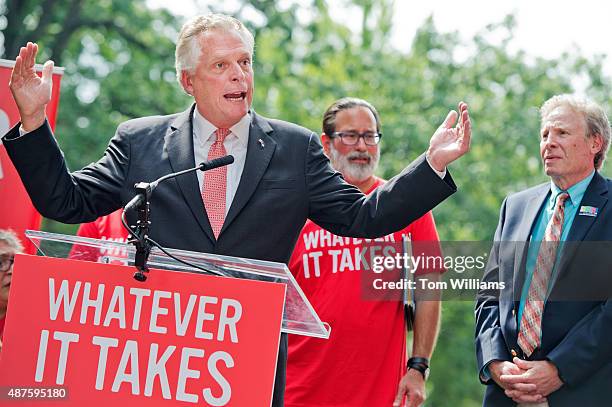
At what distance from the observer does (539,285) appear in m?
4.66

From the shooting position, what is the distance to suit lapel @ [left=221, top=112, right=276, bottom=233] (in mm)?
3590

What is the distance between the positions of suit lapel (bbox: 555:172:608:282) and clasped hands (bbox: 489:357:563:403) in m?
0.42

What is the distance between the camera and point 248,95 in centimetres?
379

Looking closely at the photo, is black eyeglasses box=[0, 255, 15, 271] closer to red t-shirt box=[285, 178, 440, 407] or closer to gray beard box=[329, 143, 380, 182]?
red t-shirt box=[285, 178, 440, 407]

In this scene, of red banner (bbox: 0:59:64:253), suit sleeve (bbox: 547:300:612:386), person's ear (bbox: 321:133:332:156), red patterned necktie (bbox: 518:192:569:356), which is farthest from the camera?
person's ear (bbox: 321:133:332:156)

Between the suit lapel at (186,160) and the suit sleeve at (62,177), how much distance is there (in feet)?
0.60

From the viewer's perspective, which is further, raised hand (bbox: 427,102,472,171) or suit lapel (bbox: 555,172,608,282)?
suit lapel (bbox: 555,172,608,282)

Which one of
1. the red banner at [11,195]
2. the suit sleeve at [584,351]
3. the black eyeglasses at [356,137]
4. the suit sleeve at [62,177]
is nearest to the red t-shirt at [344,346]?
the black eyeglasses at [356,137]

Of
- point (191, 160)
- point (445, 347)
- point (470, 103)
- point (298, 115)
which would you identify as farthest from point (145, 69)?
point (191, 160)

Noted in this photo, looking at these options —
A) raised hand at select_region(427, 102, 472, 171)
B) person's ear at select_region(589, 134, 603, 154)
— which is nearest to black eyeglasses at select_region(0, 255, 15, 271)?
raised hand at select_region(427, 102, 472, 171)

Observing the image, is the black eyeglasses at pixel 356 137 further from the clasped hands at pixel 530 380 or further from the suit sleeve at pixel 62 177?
the suit sleeve at pixel 62 177

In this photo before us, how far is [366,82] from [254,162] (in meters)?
15.0

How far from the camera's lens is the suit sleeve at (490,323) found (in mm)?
4727

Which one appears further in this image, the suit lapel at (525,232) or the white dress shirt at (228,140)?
the suit lapel at (525,232)
